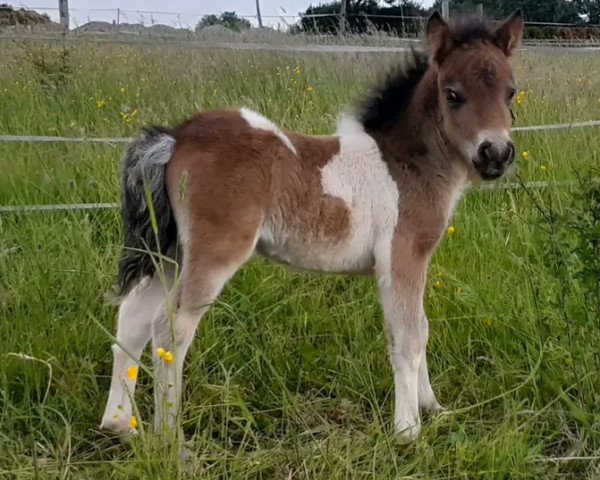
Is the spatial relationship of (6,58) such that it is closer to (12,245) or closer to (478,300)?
(12,245)

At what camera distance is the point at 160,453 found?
2092 mm

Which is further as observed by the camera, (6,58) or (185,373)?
(6,58)

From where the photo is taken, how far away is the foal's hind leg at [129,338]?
8.45ft

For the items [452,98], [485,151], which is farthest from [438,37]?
[485,151]

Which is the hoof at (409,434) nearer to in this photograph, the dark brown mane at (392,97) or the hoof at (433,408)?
the hoof at (433,408)

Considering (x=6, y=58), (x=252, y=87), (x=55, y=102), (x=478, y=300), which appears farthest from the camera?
(x=6, y=58)

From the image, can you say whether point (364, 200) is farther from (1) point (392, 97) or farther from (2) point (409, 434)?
(2) point (409, 434)

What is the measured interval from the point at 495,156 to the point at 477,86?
0.31m

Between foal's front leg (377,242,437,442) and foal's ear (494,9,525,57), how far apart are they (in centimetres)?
93

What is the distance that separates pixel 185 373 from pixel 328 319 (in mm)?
729

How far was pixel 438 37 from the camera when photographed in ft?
9.17

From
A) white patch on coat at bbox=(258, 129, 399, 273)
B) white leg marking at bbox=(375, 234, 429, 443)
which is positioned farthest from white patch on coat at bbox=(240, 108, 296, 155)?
white leg marking at bbox=(375, 234, 429, 443)

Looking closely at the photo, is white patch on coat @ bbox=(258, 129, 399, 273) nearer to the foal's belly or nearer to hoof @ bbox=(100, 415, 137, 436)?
the foal's belly

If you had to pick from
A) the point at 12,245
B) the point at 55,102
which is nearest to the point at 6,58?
the point at 55,102
